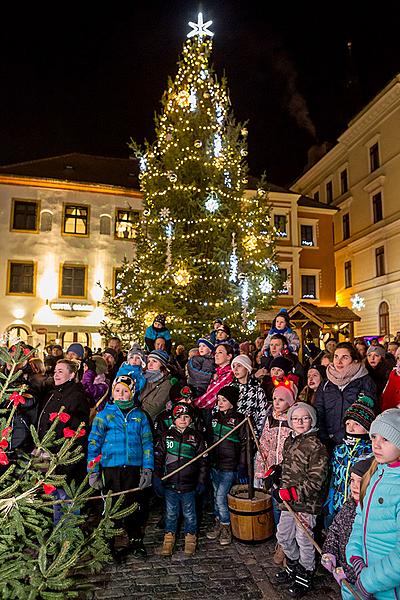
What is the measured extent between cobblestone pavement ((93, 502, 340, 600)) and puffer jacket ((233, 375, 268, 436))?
1344 mm

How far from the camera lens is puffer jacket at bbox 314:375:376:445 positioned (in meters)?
5.06

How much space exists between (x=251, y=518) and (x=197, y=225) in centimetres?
1126

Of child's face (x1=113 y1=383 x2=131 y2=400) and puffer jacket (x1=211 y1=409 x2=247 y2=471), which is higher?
child's face (x1=113 y1=383 x2=131 y2=400)

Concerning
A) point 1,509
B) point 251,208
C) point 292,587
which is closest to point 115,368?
point 292,587

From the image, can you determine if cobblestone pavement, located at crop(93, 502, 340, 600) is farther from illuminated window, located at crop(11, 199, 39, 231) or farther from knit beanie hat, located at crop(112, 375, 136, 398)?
illuminated window, located at crop(11, 199, 39, 231)

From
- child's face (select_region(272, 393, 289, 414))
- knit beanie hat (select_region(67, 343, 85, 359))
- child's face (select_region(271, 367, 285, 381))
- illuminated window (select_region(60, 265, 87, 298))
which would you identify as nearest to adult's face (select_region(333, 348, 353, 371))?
child's face (select_region(272, 393, 289, 414))

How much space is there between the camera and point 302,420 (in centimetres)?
445

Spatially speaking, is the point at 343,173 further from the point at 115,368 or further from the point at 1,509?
the point at 1,509

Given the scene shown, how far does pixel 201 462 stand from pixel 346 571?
92.1 inches

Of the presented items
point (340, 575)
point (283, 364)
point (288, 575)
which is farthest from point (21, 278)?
point (340, 575)

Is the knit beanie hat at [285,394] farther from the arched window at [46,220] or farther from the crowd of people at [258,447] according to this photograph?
the arched window at [46,220]

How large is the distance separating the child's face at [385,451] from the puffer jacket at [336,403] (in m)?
1.98

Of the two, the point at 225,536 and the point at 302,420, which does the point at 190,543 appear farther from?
the point at 302,420

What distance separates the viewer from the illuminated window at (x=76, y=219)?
2642cm
